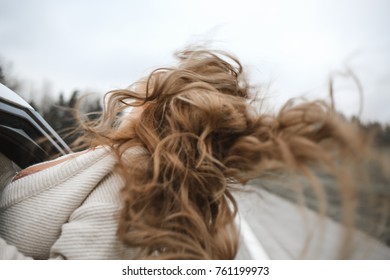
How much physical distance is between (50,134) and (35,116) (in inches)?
5.0

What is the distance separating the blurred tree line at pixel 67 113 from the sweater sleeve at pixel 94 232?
351mm

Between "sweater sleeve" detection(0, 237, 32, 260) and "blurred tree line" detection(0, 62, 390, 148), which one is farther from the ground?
"blurred tree line" detection(0, 62, 390, 148)

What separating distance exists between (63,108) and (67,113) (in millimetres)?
80

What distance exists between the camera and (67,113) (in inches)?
53.7

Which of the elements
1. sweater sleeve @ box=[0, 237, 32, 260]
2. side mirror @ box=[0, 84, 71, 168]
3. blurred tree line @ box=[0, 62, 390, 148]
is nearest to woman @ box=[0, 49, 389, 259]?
sweater sleeve @ box=[0, 237, 32, 260]

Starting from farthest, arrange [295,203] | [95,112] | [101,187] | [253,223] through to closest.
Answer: [253,223] < [95,112] < [101,187] < [295,203]

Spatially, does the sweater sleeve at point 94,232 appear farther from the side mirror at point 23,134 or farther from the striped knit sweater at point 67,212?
the side mirror at point 23,134

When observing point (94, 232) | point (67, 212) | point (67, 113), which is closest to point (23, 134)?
point (67, 113)

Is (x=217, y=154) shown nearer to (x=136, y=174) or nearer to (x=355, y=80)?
(x=136, y=174)

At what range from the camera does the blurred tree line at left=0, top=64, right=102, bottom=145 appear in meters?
1.22

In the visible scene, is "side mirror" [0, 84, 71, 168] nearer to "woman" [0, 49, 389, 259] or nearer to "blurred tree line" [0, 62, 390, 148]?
"blurred tree line" [0, 62, 390, 148]

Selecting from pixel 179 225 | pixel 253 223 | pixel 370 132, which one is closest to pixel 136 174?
pixel 179 225

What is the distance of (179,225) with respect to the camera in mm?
899
